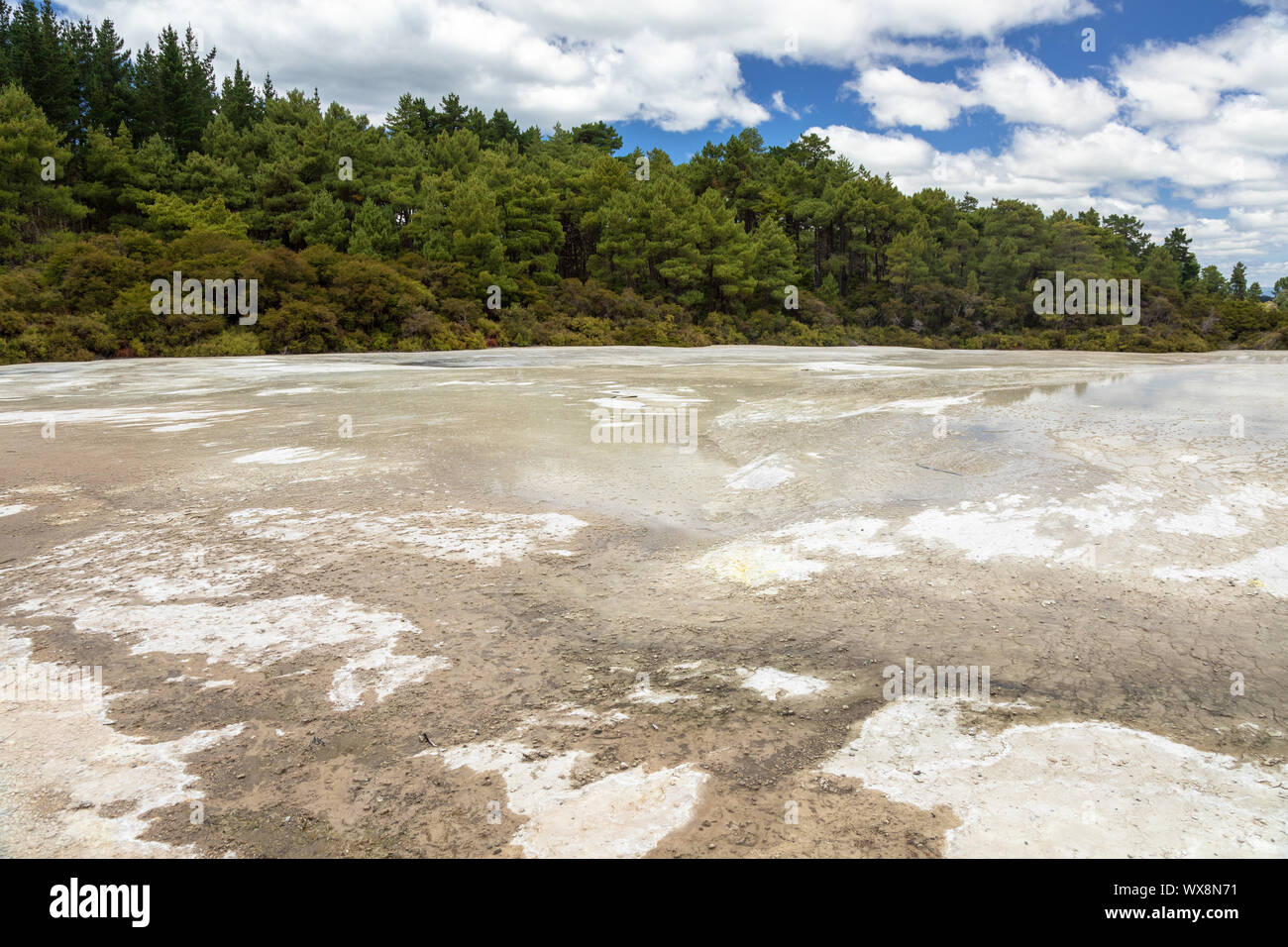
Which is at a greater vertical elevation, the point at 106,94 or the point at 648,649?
the point at 106,94

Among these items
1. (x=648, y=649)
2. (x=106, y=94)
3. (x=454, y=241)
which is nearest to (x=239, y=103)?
(x=106, y=94)

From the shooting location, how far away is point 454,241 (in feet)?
99.8

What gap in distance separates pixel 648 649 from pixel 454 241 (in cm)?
2983

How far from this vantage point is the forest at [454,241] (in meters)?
23.8

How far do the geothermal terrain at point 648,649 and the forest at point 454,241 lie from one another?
62.0 ft

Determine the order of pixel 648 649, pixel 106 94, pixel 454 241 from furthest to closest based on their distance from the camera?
pixel 106 94, pixel 454 241, pixel 648 649

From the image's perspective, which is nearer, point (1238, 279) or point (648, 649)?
point (648, 649)

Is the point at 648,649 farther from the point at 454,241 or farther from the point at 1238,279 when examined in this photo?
the point at 1238,279

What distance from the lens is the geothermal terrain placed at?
7.41ft

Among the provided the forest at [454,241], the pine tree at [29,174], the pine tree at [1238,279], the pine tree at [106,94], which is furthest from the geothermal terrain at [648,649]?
the pine tree at [1238,279]

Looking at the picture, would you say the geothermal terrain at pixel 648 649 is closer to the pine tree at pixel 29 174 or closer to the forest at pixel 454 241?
the forest at pixel 454 241

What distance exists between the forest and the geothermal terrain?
18.9 metres

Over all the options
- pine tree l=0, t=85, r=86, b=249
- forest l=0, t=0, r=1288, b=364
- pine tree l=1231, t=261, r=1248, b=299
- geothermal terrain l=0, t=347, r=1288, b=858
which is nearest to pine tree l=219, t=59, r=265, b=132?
forest l=0, t=0, r=1288, b=364
